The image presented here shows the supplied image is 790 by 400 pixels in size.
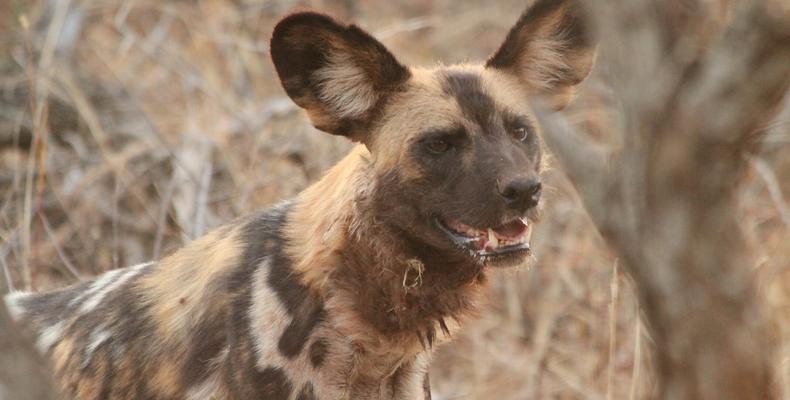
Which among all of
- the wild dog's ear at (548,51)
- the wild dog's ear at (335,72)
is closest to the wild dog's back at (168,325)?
the wild dog's ear at (335,72)

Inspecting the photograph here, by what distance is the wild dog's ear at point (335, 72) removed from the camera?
3324mm

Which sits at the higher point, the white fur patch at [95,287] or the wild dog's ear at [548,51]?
the wild dog's ear at [548,51]

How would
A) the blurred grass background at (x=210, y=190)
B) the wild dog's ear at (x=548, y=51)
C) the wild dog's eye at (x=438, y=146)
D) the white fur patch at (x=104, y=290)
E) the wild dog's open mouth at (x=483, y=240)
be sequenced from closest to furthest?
the wild dog's open mouth at (x=483, y=240) → the wild dog's eye at (x=438, y=146) → the wild dog's ear at (x=548, y=51) → the white fur patch at (x=104, y=290) → the blurred grass background at (x=210, y=190)

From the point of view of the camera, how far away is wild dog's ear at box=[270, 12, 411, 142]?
10.9 ft

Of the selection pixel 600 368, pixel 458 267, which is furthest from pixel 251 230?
pixel 600 368

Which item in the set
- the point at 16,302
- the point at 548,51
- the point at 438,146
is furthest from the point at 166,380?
the point at 548,51

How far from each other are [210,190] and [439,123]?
2.76 metres

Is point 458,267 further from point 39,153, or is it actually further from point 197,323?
point 39,153

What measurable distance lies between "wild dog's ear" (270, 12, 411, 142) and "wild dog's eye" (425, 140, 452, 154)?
8.8 inches

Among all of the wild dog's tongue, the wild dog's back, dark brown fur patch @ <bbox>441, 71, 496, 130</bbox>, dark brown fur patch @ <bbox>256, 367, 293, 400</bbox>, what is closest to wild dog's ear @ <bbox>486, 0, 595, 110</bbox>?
dark brown fur patch @ <bbox>441, 71, 496, 130</bbox>

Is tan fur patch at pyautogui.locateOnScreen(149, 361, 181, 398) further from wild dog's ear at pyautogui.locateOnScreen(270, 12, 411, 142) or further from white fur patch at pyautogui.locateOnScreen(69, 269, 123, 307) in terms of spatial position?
wild dog's ear at pyautogui.locateOnScreen(270, 12, 411, 142)

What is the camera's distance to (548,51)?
367cm

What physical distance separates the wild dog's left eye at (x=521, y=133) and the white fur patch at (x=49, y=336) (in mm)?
1524

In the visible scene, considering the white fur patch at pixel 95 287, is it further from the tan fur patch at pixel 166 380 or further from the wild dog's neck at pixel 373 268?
the wild dog's neck at pixel 373 268
